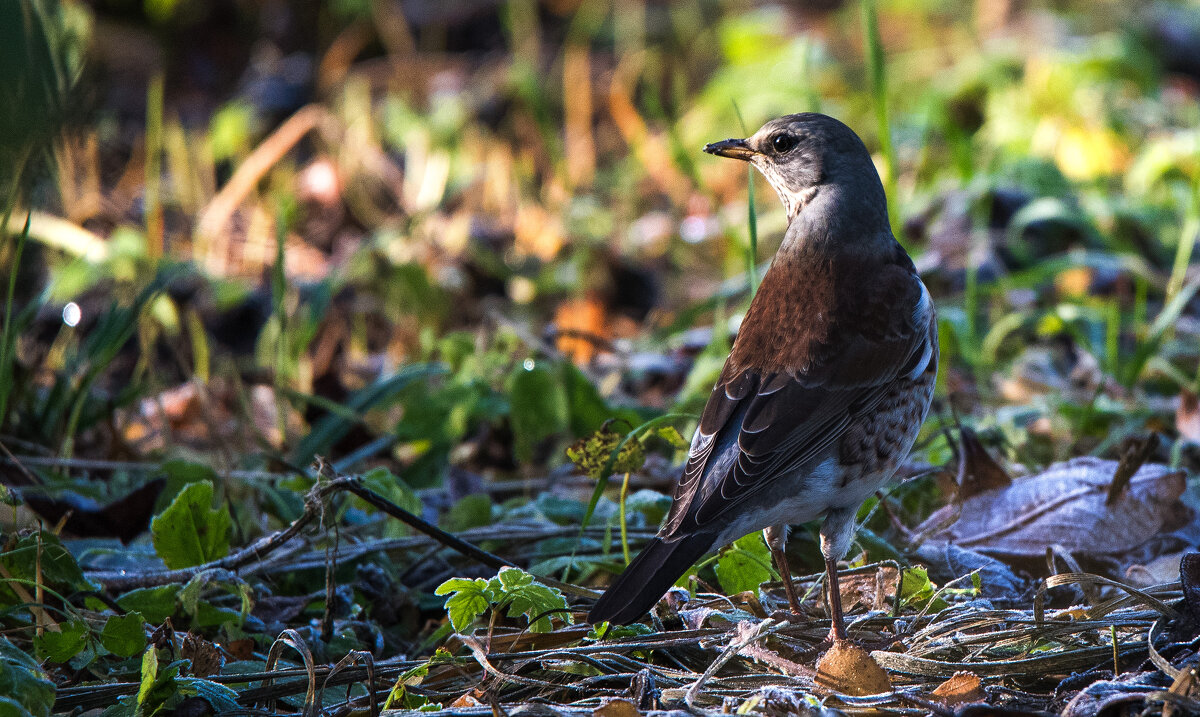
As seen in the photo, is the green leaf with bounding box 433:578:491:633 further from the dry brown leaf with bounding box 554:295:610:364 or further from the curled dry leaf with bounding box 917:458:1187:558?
the dry brown leaf with bounding box 554:295:610:364

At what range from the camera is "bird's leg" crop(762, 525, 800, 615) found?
2.88 metres

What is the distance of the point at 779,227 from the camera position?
19.5 feet

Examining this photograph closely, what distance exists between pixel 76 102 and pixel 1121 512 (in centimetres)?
288

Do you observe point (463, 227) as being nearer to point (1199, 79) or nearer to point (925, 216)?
point (925, 216)

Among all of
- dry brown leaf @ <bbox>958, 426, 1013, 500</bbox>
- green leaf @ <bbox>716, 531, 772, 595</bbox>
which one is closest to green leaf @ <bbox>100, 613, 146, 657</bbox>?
green leaf @ <bbox>716, 531, 772, 595</bbox>

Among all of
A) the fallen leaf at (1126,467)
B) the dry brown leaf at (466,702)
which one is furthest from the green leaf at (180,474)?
the fallen leaf at (1126,467)

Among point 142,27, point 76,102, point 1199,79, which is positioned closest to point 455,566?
point 76,102

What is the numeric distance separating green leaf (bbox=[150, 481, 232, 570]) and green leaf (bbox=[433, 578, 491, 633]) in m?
0.76

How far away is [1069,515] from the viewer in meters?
3.28

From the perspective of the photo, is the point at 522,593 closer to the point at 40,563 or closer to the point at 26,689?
the point at 26,689

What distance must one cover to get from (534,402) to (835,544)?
1436 mm

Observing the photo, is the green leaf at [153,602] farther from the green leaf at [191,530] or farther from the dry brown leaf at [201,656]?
the dry brown leaf at [201,656]

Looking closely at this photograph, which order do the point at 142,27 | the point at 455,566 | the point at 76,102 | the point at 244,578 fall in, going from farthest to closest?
the point at 142,27, the point at 455,566, the point at 244,578, the point at 76,102

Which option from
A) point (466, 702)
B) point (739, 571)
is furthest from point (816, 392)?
point (466, 702)
